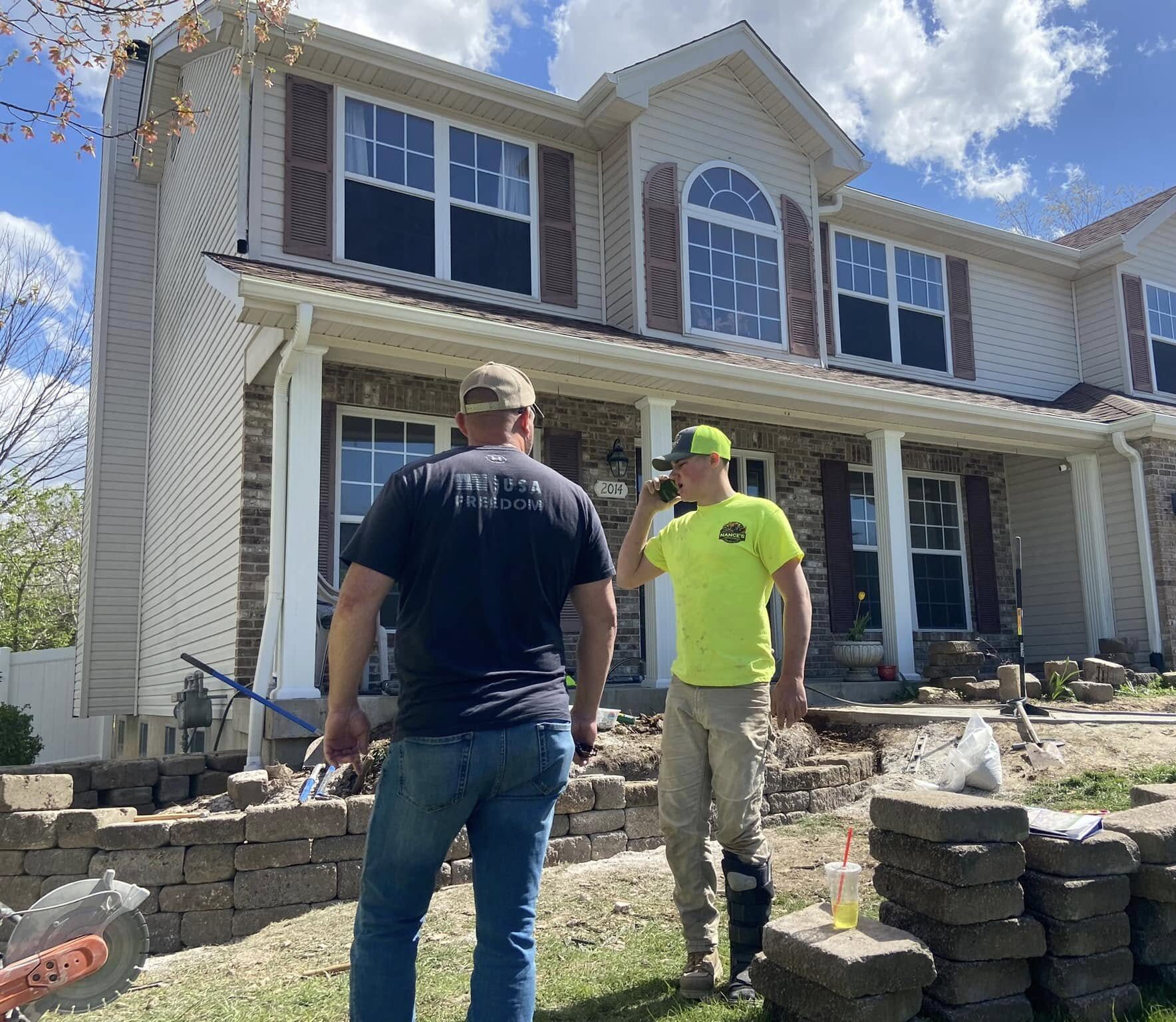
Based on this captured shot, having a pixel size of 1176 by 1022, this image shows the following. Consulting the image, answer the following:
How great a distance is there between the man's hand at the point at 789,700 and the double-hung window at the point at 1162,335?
12.8 metres

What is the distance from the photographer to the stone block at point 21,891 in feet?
15.4

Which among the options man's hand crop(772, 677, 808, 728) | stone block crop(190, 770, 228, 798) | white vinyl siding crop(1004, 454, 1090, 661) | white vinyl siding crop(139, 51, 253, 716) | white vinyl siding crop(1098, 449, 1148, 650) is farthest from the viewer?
white vinyl siding crop(1004, 454, 1090, 661)

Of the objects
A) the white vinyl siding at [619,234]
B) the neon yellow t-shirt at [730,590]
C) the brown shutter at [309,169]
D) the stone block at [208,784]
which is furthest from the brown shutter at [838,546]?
the neon yellow t-shirt at [730,590]

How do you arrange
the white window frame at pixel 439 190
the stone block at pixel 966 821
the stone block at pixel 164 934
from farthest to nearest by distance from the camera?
the white window frame at pixel 439 190 → the stone block at pixel 164 934 → the stone block at pixel 966 821

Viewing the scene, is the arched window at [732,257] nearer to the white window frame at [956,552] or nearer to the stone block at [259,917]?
the white window frame at [956,552]

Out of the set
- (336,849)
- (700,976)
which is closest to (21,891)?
(336,849)

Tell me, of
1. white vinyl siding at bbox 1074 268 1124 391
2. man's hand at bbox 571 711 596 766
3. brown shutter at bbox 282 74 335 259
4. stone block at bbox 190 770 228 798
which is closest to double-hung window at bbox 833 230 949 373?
white vinyl siding at bbox 1074 268 1124 391

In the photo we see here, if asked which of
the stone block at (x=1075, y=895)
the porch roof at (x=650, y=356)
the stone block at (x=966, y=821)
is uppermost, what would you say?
the porch roof at (x=650, y=356)

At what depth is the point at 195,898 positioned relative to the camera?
15.2 ft

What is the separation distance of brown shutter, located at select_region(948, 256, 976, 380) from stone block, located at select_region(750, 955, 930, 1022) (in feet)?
36.0

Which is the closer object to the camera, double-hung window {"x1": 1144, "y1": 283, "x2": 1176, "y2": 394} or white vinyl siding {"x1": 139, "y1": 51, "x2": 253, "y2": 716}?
white vinyl siding {"x1": 139, "y1": 51, "x2": 253, "y2": 716}

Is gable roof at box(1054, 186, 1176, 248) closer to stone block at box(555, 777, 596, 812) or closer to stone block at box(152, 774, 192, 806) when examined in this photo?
stone block at box(555, 777, 596, 812)

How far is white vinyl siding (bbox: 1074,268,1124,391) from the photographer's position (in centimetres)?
1358

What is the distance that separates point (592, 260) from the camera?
1034cm
